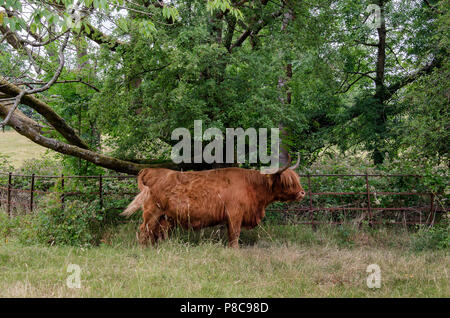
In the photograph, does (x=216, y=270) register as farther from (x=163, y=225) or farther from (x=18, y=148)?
(x=18, y=148)

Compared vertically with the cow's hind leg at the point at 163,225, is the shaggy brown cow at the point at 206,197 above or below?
above

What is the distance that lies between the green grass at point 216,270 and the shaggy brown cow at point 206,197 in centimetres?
46

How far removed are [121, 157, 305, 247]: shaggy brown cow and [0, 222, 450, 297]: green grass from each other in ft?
1.52

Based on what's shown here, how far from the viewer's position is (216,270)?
4879 millimetres

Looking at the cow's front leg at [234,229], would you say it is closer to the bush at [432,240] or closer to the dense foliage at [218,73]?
the dense foliage at [218,73]

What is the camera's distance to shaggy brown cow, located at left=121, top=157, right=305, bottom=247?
20.4ft

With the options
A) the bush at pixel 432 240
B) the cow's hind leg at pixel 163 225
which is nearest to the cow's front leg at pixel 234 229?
the cow's hind leg at pixel 163 225

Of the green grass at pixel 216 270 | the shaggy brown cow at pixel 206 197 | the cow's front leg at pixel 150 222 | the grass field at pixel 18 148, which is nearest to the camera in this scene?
the green grass at pixel 216 270

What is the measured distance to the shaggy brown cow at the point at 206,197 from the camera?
20.4 ft

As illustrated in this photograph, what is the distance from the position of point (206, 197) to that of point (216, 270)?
1.62 m

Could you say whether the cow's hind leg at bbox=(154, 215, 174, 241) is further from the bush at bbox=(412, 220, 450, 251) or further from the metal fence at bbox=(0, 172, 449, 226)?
the bush at bbox=(412, 220, 450, 251)

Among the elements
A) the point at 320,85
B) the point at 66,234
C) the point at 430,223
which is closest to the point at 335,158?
the point at 320,85
